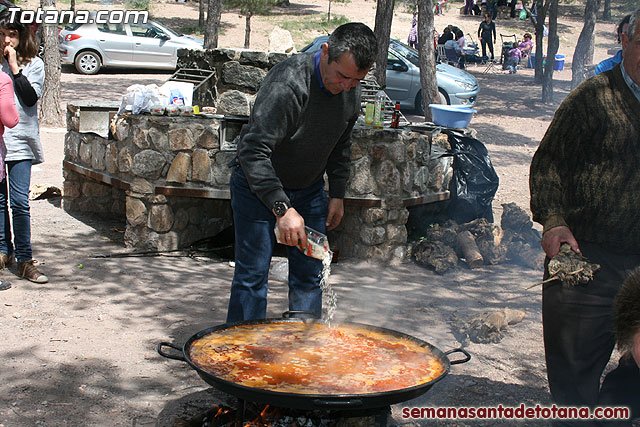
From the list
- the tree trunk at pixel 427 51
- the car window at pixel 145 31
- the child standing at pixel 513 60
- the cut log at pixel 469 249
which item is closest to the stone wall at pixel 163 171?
the cut log at pixel 469 249

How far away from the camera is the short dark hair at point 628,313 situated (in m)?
1.95

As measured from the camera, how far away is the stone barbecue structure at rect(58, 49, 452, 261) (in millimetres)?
6477

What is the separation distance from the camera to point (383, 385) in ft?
9.16

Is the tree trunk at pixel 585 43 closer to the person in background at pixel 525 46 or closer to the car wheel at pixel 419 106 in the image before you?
the car wheel at pixel 419 106

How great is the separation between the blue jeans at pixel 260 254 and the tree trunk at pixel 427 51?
790 cm

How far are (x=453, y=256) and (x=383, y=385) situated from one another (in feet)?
13.5

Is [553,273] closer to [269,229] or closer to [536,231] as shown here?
[269,229]

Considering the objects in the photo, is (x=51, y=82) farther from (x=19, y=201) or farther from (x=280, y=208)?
(x=280, y=208)

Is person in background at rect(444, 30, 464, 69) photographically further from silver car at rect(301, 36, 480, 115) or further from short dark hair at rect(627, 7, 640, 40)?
short dark hair at rect(627, 7, 640, 40)

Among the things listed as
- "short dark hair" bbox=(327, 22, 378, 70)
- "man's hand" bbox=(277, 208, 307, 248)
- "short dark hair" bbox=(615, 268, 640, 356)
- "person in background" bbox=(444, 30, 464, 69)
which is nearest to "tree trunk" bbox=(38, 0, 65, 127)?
"short dark hair" bbox=(327, 22, 378, 70)

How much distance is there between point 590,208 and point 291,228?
1.40 metres

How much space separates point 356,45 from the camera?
3.17 m

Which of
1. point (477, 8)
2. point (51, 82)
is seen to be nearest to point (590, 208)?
point (51, 82)

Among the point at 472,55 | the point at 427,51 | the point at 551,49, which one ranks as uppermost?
the point at 472,55
